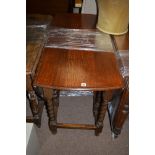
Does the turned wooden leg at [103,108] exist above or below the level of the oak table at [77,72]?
below

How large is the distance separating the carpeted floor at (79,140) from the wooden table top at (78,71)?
64 centimetres

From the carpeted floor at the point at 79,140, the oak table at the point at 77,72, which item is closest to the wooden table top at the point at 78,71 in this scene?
the oak table at the point at 77,72

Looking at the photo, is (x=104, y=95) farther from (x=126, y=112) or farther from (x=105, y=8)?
(x=105, y=8)

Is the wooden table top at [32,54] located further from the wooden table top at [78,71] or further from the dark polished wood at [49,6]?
the dark polished wood at [49,6]

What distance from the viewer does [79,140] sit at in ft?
5.46

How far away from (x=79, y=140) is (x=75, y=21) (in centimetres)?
78

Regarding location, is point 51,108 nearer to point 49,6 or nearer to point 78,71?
point 78,71

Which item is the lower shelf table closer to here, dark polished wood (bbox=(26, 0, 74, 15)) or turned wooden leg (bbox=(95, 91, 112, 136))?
turned wooden leg (bbox=(95, 91, 112, 136))

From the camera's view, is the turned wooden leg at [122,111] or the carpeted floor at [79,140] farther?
the carpeted floor at [79,140]

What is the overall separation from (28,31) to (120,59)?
1.87 feet

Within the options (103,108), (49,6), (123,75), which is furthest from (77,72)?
(49,6)

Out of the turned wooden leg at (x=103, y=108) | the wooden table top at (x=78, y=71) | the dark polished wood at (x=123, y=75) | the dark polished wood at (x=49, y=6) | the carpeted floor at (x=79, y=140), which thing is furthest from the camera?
the dark polished wood at (x=49, y=6)

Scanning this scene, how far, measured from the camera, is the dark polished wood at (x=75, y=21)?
63.0 inches
